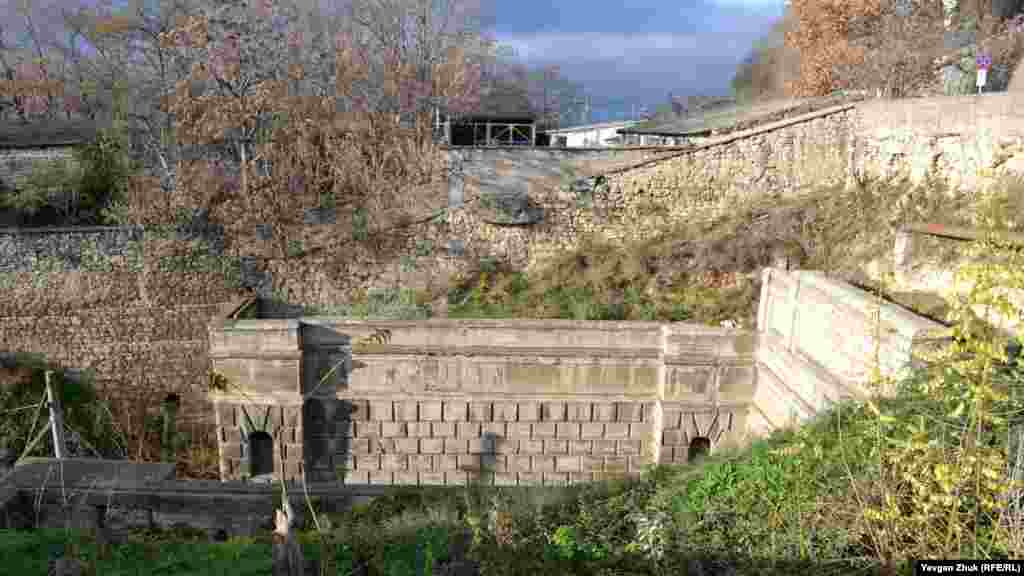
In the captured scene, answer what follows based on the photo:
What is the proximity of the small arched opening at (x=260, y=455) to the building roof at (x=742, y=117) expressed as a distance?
12281mm

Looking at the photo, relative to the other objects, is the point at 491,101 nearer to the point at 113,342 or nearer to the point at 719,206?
the point at 719,206

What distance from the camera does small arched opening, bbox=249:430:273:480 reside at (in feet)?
31.5

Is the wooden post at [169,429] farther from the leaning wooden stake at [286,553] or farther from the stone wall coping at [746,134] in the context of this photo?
the stone wall coping at [746,134]

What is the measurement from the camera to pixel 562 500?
19.6 feet

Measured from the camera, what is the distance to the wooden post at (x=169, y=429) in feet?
41.2

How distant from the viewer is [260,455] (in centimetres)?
970

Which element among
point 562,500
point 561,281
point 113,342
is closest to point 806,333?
point 562,500

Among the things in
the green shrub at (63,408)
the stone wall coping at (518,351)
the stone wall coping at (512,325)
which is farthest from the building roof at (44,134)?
the stone wall coping at (518,351)

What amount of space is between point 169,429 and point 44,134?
8.46m

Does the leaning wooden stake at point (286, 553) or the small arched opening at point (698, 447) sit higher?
the leaning wooden stake at point (286, 553)

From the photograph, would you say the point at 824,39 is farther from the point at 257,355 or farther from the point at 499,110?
the point at 257,355

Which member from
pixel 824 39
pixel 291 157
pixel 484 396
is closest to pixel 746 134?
pixel 824 39

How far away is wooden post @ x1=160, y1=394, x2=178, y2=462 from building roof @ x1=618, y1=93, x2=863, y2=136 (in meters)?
13.7

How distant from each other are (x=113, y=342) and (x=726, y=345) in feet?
41.2
